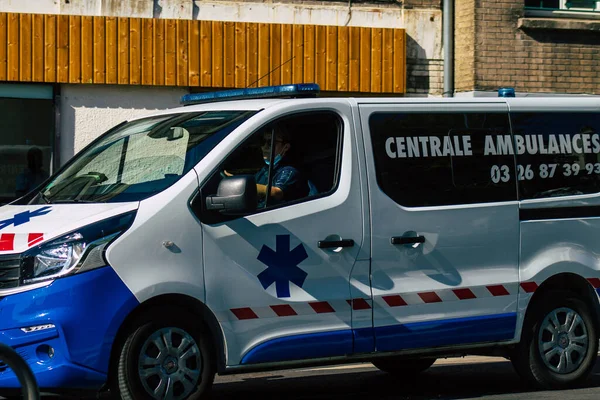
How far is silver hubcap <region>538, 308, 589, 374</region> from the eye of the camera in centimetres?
804

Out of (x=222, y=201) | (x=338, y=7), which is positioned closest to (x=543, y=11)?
(x=338, y=7)

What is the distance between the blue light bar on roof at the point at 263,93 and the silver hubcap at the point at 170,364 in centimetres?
176

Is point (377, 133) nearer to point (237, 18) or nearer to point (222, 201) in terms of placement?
point (222, 201)

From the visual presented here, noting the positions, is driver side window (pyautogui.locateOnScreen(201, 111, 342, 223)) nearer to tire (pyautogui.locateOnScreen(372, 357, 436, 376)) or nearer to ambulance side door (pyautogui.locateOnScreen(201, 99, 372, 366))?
ambulance side door (pyautogui.locateOnScreen(201, 99, 372, 366))

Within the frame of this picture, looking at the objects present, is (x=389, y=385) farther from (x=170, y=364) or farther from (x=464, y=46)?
(x=464, y=46)

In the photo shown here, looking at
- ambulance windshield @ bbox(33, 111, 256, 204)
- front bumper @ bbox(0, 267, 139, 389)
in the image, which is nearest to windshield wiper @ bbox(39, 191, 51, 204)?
ambulance windshield @ bbox(33, 111, 256, 204)

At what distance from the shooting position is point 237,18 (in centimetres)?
1501

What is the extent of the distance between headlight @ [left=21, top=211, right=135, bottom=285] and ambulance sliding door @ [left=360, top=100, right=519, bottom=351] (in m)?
1.86

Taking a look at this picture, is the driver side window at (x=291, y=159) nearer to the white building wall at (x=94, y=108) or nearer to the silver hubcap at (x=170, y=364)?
the silver hubcap at (x=170, y=364)

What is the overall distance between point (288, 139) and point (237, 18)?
8.06 metres

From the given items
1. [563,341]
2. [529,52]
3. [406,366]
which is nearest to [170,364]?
[406,366]

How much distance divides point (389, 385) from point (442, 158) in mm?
1954

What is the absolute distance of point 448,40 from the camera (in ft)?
51.8

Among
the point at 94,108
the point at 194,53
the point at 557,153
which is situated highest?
the point at 194,53
